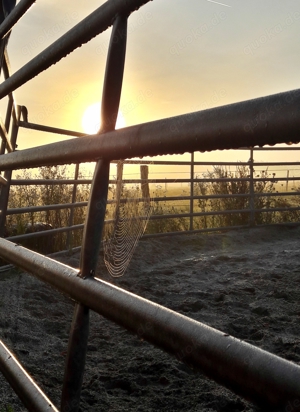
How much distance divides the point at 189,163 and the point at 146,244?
1485mm

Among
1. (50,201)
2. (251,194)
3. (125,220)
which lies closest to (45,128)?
(50,201)

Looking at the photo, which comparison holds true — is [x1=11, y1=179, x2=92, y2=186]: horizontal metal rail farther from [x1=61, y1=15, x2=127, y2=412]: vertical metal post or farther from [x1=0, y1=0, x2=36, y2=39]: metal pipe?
[x1=61, y1=15, x2=127, y2=412]: vertical metal post

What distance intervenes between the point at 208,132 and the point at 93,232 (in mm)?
288

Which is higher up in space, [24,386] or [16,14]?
[16,14]

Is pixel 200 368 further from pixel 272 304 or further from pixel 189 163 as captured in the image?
pixel 189 163

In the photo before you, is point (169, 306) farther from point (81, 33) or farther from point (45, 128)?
point (81, 33)

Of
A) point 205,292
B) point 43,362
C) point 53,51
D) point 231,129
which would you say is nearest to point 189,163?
point 205,292

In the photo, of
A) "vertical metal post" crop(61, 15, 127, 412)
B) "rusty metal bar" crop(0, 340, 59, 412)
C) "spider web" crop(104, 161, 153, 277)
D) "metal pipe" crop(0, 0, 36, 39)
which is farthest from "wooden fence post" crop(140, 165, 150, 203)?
"vertical metal post" crop(61, 15, 127, 412)

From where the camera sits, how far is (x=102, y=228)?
2.32ft

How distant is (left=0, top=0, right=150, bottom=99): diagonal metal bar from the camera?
0.66 meters

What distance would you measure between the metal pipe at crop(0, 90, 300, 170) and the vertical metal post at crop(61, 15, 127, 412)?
5 cm

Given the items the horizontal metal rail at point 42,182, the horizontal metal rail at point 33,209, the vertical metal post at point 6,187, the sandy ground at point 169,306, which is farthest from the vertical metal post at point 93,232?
the horizontal metal rail at point 42,182

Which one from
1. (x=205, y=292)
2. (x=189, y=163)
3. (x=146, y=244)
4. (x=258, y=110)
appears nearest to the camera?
(x=258, y=110)

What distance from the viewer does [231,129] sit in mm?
443
